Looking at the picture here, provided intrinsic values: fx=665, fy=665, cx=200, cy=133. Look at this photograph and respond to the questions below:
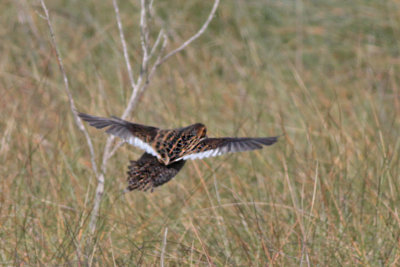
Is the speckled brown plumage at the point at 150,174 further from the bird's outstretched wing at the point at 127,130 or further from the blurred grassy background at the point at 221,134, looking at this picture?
the blurred grassy background at the point at 221,134

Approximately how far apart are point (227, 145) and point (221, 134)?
4.96ft

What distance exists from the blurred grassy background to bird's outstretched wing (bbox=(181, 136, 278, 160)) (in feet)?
1.17

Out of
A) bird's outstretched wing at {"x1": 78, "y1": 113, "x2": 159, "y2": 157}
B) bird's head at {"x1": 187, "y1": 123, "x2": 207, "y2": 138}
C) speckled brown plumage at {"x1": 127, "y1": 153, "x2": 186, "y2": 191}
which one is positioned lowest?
speckled brown plumage at {"x1": 127, "y1": 153, "x2": 186, "y2": 191}

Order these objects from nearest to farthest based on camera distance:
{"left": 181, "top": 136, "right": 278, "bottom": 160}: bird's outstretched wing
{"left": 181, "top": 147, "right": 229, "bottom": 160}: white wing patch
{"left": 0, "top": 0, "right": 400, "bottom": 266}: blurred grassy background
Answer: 1. {"left": 181, "top": 147, "right": 229, "bottom": 160}: white wing patch
2. {"left": 181, "top": 136, "right": 278, "bottom": 160}: bird's outstretched wing
3. {"left": 0, "top": 0, "right": 400, "bottom": 266}: blurred grassy background

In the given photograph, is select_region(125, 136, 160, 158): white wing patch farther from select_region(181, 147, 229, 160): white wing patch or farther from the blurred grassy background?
the blurred grassy background

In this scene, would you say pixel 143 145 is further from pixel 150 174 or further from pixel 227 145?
pixel 227 145

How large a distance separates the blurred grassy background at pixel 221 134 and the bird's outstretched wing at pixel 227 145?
1.17 ft

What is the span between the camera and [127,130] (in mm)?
2881

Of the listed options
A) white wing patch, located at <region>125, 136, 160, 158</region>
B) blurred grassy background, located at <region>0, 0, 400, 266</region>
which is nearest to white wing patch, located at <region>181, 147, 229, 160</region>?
white wing patch, located at <region>125, 136, 160, 158</region>

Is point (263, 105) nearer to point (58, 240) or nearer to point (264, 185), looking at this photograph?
point (264, 185)

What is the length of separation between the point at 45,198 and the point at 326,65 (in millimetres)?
3947

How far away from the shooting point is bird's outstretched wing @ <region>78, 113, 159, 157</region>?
2.80 m

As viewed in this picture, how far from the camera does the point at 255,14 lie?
681cm

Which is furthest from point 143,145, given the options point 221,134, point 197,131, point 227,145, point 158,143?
point 221,134
